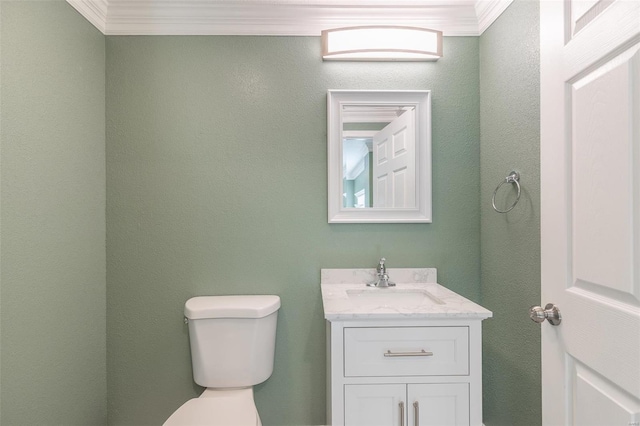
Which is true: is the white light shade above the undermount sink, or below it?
above

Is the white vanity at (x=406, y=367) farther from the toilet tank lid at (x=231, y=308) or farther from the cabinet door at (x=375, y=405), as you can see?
the toilet tank lid at (x=231, y=308)

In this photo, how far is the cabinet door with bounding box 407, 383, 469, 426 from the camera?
4.09 feet

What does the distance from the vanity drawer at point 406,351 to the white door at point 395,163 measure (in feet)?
2.35

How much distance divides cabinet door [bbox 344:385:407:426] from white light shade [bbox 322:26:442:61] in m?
1.49

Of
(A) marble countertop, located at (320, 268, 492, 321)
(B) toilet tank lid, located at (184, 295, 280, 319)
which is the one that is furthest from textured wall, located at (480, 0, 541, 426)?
(B) toilet tank lid, located at (184, 295, 280, 319)

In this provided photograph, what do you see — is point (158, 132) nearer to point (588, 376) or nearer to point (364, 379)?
point (364, 379)

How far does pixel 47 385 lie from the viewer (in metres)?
1.37

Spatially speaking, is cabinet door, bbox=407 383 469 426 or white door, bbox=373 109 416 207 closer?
cabinet door, bbox=407 383 469 426

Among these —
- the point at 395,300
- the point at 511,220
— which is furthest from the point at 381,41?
the point at 395,300

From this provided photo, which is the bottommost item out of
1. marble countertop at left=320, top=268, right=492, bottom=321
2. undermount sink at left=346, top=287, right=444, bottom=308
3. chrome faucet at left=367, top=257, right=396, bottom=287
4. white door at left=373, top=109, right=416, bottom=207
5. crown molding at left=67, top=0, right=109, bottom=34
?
undermount sink at left=346, top=287, right=444, bottom=308

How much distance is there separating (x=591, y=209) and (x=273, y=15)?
1626 millimetres

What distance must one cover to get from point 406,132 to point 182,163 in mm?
1180

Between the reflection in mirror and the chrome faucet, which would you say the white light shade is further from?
the chrome faucet

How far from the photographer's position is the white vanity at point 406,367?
1248 millimetres
